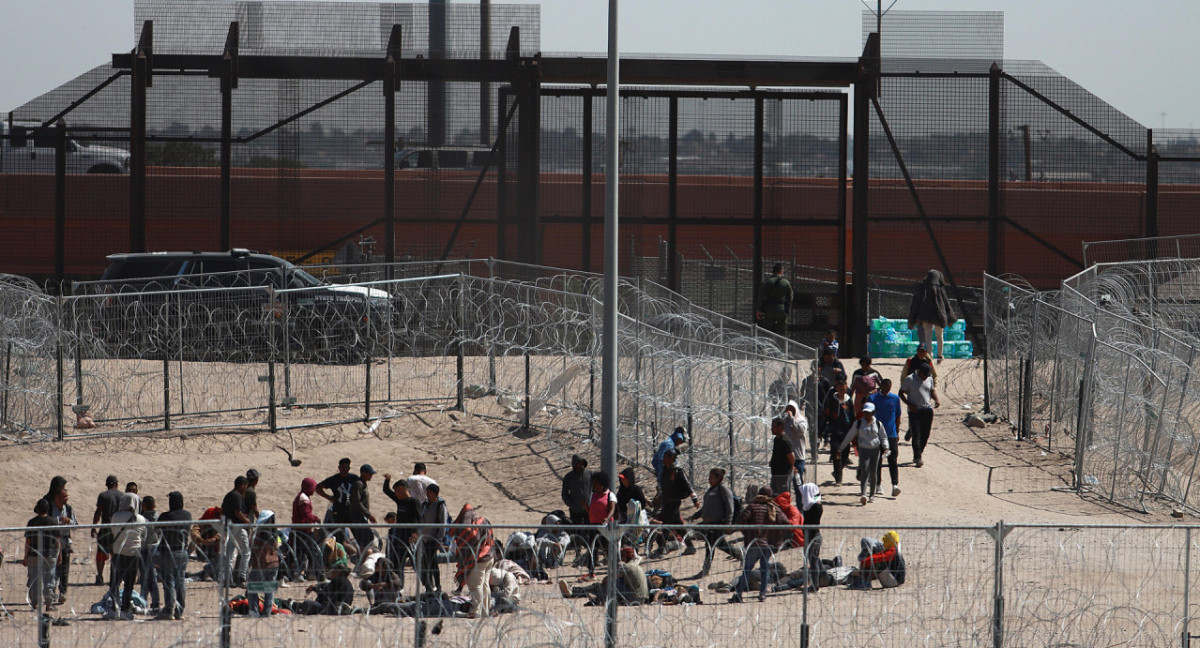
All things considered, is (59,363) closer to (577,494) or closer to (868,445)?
(577,494)

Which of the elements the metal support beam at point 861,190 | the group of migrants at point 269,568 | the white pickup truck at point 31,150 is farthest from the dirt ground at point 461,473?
the white pickup truck at point 31,150

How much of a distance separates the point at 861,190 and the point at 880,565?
12037 millimetres

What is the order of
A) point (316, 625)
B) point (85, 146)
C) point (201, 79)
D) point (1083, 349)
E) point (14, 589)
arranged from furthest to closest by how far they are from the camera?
point (85, 146) < point (201, 79) < point (1083, 349) < point (14, 589) < point (316, 625)

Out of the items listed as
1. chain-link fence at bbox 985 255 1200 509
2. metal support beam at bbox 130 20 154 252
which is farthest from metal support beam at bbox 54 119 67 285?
chain-link fence at bbox 985 255 1200 509

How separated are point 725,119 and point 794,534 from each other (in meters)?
11.9

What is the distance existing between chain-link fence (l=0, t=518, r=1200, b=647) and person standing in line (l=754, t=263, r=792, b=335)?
873cm

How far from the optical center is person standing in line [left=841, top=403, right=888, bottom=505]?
13633 mm

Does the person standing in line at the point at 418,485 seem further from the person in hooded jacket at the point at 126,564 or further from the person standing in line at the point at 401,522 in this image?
the person in hooded jacket at the point at 126,564

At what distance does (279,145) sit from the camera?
21.3m

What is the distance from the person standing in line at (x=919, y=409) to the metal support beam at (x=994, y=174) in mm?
6865

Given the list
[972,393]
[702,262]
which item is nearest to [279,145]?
[702,262]

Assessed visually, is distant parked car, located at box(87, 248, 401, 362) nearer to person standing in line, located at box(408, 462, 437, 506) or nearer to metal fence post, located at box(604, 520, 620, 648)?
person standing in line, located at box(408, 462, 437, 506)

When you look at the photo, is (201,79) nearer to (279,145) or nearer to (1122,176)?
(279,145)

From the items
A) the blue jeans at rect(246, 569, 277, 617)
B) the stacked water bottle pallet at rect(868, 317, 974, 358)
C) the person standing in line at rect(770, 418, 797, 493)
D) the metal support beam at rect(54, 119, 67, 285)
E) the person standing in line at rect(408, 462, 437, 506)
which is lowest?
the blue jeans at rect(246, 569, 277, 617)
